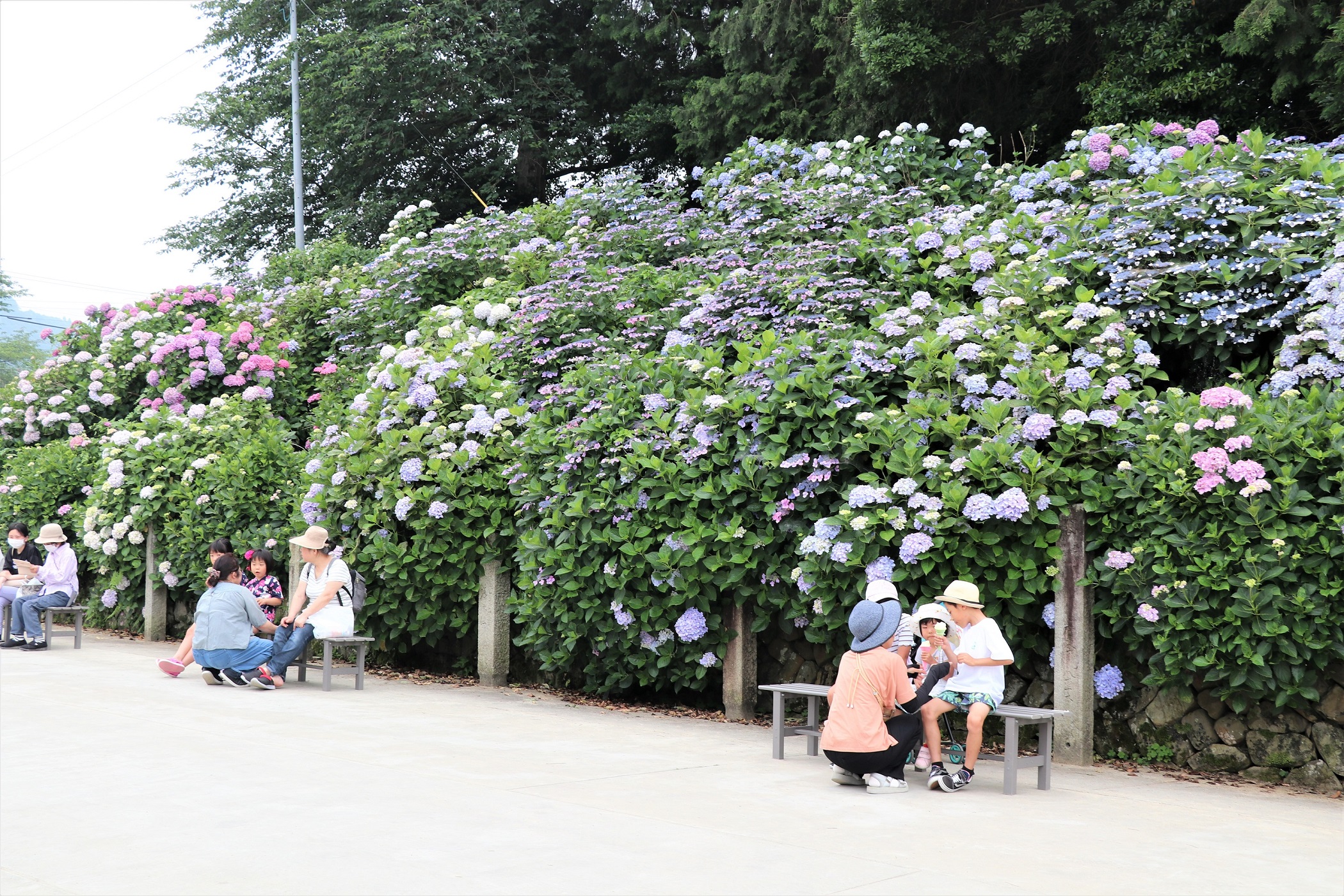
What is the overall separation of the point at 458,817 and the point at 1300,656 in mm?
4318

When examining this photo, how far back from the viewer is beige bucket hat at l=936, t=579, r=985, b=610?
21.2 ft

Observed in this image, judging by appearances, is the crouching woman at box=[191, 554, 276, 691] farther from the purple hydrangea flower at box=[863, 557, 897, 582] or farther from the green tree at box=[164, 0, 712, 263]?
the green tree at box=[164, 0, 712, 263]

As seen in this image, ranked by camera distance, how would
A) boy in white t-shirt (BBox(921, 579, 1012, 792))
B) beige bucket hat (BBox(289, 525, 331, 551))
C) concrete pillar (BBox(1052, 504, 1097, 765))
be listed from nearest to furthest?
boy in white t-shirt (BBox(921, 579, 1012, 792)), concrete pillar (BBox(1052, 504, 1097, 765)), beige bucket hat (BBox(289, 525, 331, 551))

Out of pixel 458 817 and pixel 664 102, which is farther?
pixel 664 102

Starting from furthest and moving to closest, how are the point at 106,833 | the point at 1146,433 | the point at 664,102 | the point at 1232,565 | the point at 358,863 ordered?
the point at 664,102, the point at 1146,433, the point at 1232,565, the point at 106,833, the point at 358,863

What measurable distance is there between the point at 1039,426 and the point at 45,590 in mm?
10629

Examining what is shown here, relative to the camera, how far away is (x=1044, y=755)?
249 inches

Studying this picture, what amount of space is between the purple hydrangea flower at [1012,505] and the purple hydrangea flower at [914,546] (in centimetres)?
42

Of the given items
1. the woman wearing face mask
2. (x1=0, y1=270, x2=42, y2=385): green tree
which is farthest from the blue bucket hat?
(x1=0, y1=270, x2=42, y2=385): green tree

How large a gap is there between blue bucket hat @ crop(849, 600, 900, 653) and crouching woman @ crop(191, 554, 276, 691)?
5561 mm

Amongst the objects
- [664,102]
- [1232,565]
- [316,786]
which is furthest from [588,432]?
[664,102]

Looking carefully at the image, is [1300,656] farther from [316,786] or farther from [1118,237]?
[316,786]

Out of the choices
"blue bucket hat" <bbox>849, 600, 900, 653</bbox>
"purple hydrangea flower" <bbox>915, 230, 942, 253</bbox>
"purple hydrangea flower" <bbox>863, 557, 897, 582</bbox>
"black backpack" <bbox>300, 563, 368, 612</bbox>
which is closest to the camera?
"blue bucket hat" <bbox>849, 600, 900, 653</bbox>

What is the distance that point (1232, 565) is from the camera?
6496mm
